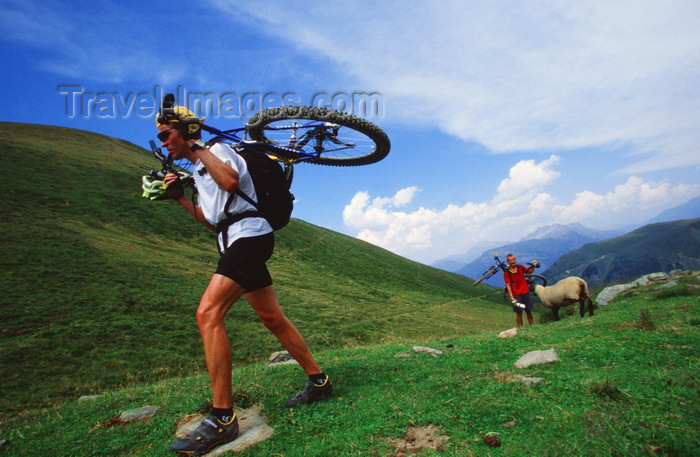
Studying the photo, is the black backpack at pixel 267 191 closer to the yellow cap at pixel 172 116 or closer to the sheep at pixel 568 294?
the yellow cap at pixel 172 116

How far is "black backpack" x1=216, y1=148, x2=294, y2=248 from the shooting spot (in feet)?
13.1

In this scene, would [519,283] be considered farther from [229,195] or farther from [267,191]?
[229,195]

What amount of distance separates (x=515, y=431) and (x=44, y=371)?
16.3 m

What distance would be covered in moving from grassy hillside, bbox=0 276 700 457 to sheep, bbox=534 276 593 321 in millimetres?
6610

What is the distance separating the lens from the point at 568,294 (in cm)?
1213

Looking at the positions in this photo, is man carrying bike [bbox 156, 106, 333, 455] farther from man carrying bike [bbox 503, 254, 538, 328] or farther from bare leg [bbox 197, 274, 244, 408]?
man carrying bike [bbox 503, 254, 538, 328]

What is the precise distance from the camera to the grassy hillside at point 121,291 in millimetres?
13648

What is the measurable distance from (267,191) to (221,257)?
983 millimetres

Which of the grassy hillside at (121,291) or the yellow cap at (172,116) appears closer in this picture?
the yellow cap at (172,116)

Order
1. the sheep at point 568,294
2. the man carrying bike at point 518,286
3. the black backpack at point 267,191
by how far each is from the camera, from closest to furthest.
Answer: the black backpack at point 267,191 → the sheep at point 568,294 → the man carrying bike at point 518,286

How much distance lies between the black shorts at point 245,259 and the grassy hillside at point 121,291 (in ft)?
32.9

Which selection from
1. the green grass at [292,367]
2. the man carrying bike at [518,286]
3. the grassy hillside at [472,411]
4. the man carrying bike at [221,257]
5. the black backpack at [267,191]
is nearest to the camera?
the grassy hillside at [472,411]

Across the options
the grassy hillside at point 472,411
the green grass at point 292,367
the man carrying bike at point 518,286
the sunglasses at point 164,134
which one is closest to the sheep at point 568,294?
the man carrying bike at point 518,286

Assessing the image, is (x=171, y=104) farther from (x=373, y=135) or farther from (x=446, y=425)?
(x=373, y=135)
